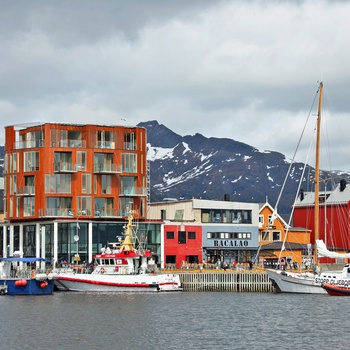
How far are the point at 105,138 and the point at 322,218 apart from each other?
45.4m

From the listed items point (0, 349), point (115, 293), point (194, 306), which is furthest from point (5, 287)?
point (0, 349)

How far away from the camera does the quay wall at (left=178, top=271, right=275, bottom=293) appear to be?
11006cm

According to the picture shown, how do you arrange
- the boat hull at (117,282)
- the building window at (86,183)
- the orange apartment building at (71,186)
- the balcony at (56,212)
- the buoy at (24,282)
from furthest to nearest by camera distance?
the building window at (86,183), the balcony at (56,212), the orange apartment building at (71,186), the boat hull at (117,282), the buoy at (24,282)

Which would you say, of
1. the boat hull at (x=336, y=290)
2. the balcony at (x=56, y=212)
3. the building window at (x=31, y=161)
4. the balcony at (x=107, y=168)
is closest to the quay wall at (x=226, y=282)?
the boat hull at (x=336, y=290)

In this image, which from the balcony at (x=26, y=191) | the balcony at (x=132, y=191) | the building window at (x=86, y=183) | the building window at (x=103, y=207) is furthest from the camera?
the balcony at (x=132, y=191)

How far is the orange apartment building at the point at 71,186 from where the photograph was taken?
124 metres

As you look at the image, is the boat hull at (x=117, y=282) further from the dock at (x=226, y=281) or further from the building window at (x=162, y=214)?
the building window at (x=162, y=214)

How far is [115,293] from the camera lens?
103875 millimetres

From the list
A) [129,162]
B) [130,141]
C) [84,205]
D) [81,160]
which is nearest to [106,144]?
[130,141]

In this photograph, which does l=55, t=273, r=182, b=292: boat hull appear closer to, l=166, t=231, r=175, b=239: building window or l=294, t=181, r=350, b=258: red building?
l=166, t=231, r=175, b=239: building window

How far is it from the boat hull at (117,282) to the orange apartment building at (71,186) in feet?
50.6

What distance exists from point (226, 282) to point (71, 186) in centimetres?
2601

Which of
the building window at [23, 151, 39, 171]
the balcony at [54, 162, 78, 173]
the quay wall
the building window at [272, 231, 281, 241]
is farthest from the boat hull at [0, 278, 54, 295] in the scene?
the building window at [272, 231, 281, 241]

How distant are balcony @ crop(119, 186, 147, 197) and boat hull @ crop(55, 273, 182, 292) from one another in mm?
23941
